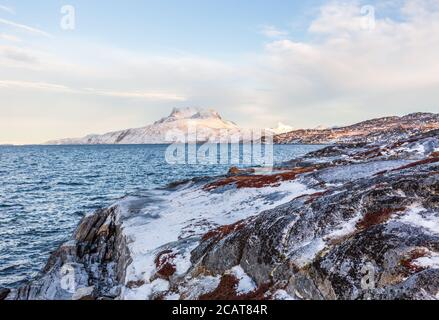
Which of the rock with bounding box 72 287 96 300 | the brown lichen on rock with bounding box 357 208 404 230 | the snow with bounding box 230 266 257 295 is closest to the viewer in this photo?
the snow with bounding box 230 266 257 295

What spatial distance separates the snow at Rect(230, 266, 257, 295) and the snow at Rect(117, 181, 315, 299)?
0.27 ft

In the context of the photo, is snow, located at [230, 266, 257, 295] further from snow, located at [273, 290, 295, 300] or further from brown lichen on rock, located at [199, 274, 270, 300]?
snow, located at [273, 290, 295, 300]

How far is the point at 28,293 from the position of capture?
23.3m

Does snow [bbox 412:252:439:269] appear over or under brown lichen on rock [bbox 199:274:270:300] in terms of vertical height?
over

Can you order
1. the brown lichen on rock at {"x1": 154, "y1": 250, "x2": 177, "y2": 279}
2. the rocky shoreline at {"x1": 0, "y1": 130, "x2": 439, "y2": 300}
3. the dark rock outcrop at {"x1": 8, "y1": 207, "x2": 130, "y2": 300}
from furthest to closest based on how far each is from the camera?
1. the dark rock outcrop at {"x1": 8, "y1": 207, "x2": 130, "y2": 300}
2. the brown lichen on rock at {"x1": 154, "y1": 250, "x2": 177, "y2": 279}
3. the rocky shoreline at {"x1": 0, "y1": 130, "x2": 439, "y2": 300}

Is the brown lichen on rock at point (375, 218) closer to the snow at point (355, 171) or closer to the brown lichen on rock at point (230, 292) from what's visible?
the brown lichen on rock at point (230, 292)

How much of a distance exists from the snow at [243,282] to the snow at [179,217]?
0.08 meters

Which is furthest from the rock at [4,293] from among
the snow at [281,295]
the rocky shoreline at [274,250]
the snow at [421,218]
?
the snow at [421,218]

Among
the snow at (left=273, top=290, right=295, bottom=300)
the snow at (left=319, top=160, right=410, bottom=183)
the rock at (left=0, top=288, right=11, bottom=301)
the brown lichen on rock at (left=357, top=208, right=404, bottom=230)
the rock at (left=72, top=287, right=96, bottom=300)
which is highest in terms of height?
the snow at (left=319, top=160, right=410, bottom=183)

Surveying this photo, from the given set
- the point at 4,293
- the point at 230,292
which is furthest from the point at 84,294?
the point at 230,292

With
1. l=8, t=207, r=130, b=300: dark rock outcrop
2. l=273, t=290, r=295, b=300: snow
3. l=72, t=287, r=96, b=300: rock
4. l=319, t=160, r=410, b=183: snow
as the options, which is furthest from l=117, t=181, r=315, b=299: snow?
l=319, t=160, r=410, b=183: snow

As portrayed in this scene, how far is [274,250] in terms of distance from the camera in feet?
59.1

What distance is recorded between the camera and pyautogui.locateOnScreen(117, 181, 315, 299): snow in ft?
70.7
